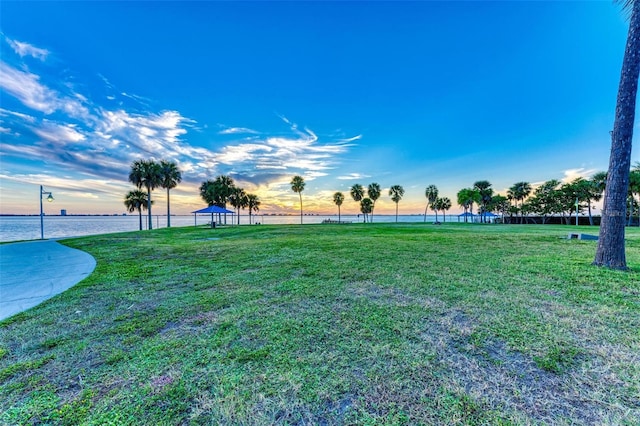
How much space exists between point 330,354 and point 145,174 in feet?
108

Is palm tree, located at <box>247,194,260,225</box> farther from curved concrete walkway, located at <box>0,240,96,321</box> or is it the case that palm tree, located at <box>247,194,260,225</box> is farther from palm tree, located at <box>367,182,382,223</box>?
curved concrete walkway, located at <box>0,240,96,321</box>

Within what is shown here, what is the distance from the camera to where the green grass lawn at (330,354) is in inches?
59.7

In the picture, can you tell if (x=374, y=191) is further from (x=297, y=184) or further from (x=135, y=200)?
(x=135, y=200)

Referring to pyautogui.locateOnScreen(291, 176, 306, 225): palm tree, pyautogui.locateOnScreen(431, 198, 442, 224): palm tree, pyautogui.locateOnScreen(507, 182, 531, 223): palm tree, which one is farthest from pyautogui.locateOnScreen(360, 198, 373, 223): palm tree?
pyautogui.locateOnScreen(507, 182, 531, 223): palm tree

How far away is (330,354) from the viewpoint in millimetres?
2160

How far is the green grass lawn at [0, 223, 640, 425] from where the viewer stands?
1.52m

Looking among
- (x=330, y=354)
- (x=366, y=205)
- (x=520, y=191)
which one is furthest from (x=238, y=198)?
(x=520, y=191)

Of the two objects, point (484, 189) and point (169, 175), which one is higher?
point (169, 175)

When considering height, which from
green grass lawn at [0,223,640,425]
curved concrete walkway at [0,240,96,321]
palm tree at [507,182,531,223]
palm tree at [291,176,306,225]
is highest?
palm tree at [291,176,306,225]

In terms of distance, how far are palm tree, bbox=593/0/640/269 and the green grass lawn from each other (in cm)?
122

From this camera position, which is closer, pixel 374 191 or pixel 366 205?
pixel 374 191

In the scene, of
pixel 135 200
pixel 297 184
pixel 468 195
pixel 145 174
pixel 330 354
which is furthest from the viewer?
pixel 468 195

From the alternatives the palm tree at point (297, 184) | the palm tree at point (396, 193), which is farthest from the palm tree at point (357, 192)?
the palm tree at point (297, 184)

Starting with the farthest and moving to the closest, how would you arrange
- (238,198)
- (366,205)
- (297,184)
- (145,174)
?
(366,205), (297,184), (238,198), (145,174)
